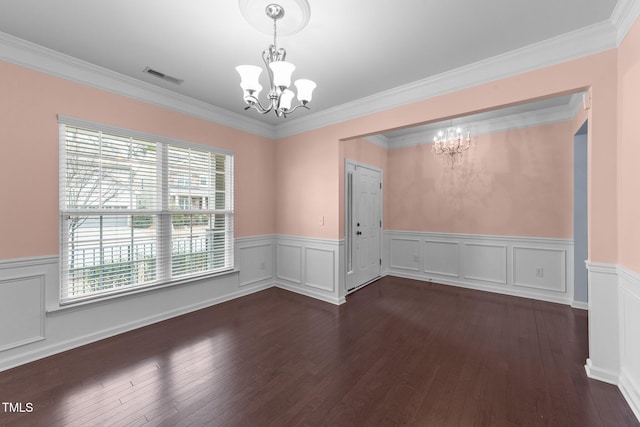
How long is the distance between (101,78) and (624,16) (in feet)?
15.4

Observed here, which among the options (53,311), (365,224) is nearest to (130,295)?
(53,311)

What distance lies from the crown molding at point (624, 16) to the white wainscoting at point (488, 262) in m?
2.84

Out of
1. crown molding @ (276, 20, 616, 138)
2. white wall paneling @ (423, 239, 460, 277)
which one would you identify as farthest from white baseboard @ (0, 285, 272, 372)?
white wall paneling @ (423, 239, 460, 277)

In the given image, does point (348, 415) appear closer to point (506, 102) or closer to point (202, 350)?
point (202, 350)

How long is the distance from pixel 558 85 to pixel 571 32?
41 centimetres

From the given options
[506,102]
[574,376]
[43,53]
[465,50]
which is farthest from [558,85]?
[43,53]

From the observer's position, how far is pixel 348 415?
1.85 m

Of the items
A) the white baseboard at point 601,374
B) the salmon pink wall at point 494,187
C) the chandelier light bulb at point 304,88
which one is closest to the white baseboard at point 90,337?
the chandelier light bulb at point 304,88

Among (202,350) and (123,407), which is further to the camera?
(202,350)

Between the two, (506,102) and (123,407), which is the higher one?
(506,102)

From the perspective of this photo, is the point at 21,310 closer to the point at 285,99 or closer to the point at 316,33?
the point at 285,99

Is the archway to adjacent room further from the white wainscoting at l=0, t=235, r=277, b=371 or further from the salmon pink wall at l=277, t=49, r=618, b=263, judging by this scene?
the white wainscoting at l=0, t=235, r=277, b=371

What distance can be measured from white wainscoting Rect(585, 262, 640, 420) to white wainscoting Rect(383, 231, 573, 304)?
6.54 ft

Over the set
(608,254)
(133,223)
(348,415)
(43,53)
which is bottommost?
(348,415)
